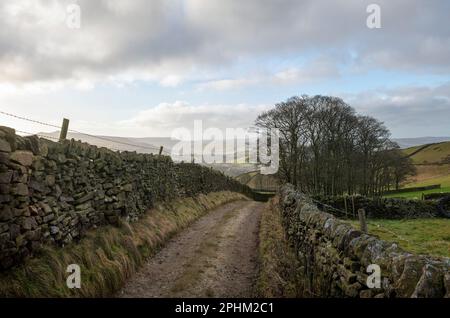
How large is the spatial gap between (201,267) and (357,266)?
497cm

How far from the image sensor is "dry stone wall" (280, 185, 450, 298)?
12.7 feet

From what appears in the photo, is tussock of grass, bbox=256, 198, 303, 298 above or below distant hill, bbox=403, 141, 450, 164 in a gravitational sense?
below

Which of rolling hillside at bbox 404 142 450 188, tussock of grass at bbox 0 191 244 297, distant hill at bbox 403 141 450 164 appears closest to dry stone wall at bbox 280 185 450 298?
tussock of grass at bbox 0 191 244 297

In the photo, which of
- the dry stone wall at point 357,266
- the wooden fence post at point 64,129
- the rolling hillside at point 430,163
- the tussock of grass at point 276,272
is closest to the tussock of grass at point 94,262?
the wooden fence post at point 64,129

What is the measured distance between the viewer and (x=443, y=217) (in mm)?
27812

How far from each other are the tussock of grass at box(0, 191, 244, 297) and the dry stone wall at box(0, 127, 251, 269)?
28 centimetres

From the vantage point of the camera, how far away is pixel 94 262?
25.3ft

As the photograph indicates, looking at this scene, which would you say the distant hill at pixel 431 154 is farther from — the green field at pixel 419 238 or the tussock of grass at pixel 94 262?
the tussock of grass at pixel 94 262

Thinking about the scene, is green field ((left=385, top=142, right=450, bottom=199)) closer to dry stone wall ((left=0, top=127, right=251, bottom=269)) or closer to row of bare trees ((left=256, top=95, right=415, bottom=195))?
row of bare trees ((left=256, top=95, right=415, bottom=195))

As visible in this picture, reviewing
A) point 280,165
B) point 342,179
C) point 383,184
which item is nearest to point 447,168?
point 383,184

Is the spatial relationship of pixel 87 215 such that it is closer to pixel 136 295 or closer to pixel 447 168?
pixel 136 295

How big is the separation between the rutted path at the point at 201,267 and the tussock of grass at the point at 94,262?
13.4 inches

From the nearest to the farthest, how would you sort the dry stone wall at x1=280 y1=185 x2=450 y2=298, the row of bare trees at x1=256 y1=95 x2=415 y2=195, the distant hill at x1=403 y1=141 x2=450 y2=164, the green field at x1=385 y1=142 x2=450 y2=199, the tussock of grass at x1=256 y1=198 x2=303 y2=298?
1. the dry stone wall at x1=280 y1=185 x2=450 y2=298
2. the tussock of grass at x1=256 y1=198 x2=303 y2=298
3. the row of bare trees at x1=256 y1=95 x2=415 y2=195
4. the green field at x1=385 y1=142 x2=450 y2=199
5. the distant hill at x1=403 y1=141 x2=450 y2=164
